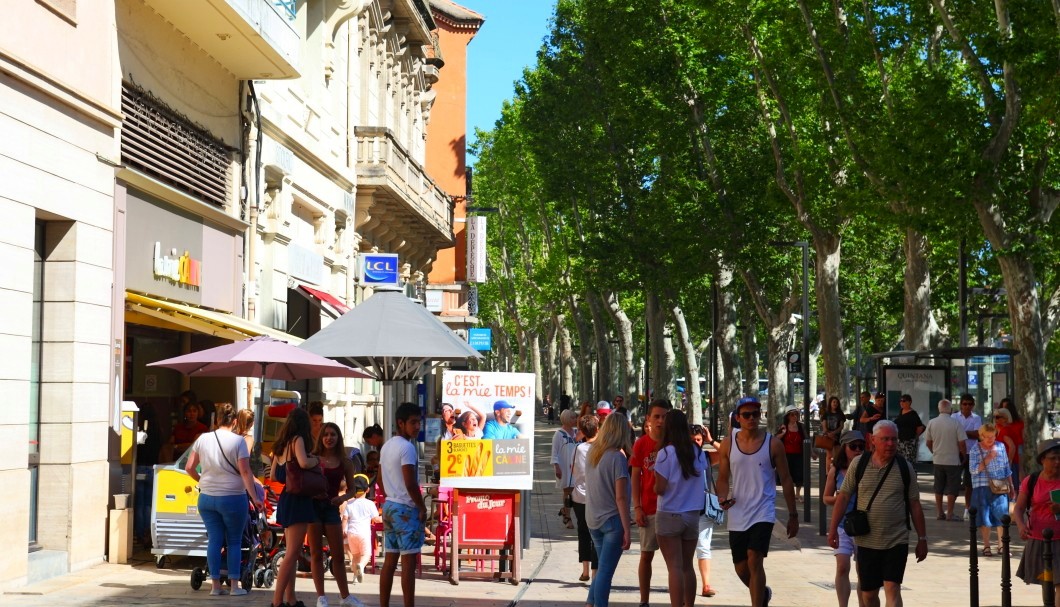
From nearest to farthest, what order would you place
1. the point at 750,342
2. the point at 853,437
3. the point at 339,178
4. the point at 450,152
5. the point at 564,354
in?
the point at 853,437 < the point at 339,178 < the point at 450,152 < the point at 750,342 < the point at 564,354

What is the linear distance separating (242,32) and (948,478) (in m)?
11.5

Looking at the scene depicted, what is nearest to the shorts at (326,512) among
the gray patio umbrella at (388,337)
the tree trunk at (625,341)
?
the gray patio umbrella at (388,337)

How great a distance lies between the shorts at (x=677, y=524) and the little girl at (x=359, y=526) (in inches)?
150

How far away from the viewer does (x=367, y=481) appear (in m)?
14.2

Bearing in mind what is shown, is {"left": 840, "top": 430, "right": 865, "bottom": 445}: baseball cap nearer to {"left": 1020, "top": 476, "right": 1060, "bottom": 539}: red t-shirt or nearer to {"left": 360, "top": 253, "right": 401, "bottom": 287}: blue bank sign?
{"left": 1020, "top": 476, "right": 1060, "bottom": 539}: red t-shirt

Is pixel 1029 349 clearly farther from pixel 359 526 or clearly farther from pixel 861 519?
pixel 861 519

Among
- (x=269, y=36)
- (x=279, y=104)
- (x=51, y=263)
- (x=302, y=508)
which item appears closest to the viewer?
(x=302, y=508)

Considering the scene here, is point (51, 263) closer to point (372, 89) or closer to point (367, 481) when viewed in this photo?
point (367, 481)

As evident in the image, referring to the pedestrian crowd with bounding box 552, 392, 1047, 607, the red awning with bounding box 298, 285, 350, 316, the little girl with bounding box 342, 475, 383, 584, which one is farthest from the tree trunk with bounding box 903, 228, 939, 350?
the pedestrian crowd with bounding box 552, 392, 1047, 607

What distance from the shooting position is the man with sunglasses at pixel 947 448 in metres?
19.9

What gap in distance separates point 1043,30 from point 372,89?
630 inches

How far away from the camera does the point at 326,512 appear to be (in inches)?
435

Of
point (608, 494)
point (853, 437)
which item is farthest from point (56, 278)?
point (853, 437)

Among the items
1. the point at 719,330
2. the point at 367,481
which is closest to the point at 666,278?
the point at 719,330
